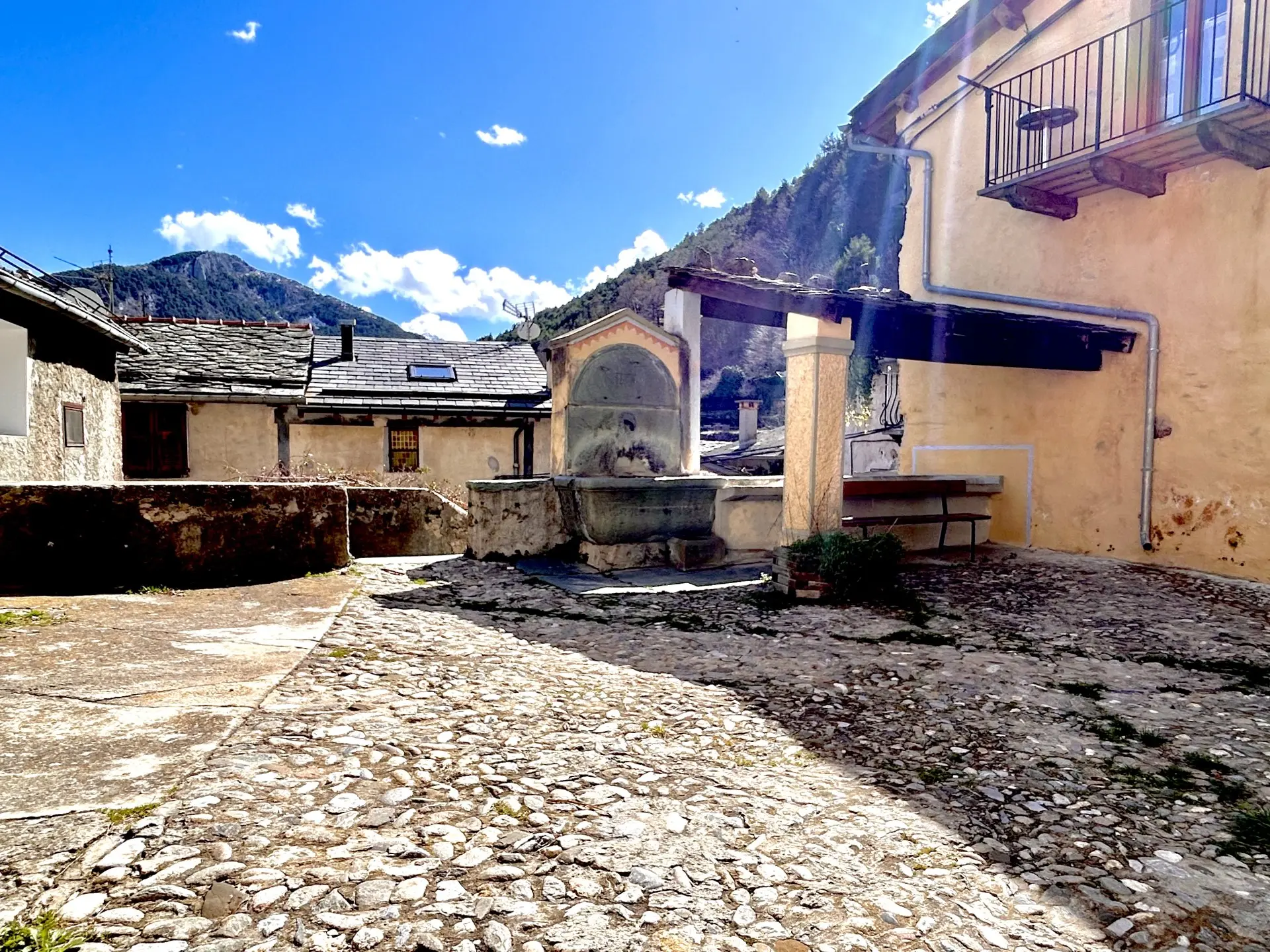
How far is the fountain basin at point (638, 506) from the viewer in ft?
21.8

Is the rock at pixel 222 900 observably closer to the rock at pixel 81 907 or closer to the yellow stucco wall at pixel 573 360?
the rock at pixel 81 907

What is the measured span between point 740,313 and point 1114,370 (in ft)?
13.5

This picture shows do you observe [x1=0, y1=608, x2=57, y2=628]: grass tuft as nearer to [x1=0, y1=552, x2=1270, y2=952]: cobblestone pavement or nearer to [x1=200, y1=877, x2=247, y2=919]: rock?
[x1=0, y1=552, x2=1270, y2=952]: cobblestone pavement

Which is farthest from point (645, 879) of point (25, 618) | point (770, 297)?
point (770, 297)

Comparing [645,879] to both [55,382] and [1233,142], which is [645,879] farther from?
[55,382]

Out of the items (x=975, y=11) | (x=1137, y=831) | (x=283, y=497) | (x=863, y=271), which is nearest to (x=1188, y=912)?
(x=1137, y=831)

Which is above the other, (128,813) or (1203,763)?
(128,813)

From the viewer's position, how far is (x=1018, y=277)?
337 inches

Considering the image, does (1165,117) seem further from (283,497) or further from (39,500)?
(39,500)

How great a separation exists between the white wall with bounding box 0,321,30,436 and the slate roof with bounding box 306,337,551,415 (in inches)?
246

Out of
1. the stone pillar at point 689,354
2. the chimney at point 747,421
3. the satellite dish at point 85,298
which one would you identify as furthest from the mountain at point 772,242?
the stone pillar at point 689,354

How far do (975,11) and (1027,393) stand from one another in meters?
4.82

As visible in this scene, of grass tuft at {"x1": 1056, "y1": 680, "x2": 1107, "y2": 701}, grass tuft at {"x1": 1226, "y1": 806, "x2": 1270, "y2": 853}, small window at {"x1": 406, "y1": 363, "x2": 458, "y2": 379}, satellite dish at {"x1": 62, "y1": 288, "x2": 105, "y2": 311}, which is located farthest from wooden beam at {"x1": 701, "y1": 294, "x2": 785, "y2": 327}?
small window at {"x1": 406, "y1": 363, "x2": 458, "y2": 379}

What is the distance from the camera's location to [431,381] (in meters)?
17.0
